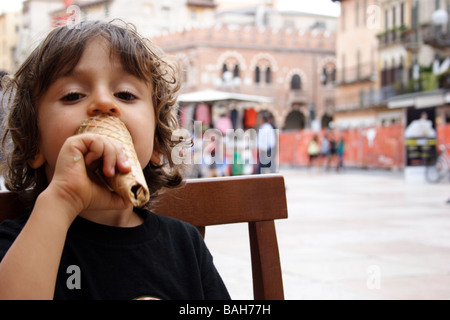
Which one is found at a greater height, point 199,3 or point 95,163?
point 199,3

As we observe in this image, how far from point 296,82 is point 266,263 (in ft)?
162

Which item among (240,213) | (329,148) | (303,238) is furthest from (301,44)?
(240,213)

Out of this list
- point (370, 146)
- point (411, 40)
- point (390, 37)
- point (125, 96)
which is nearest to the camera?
point (125, 96)

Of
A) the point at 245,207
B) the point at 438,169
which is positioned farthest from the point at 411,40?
the point at 245,207

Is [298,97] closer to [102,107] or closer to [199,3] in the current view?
[199,3]

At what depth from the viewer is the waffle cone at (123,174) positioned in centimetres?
112

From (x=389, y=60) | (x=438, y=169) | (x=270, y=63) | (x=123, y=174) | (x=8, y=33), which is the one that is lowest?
(x=438, y=169)

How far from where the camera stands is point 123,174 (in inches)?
45.5

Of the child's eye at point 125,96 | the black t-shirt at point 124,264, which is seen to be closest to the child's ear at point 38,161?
the black t-shirt at point 124,264

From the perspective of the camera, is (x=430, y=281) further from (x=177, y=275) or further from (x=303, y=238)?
(x=177, y=275)

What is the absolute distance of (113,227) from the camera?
140 cm

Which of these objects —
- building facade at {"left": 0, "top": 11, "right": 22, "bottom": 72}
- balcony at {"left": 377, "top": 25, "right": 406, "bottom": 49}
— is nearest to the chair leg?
balcony at {"left": 377, "top": 25, "right": 406, "bottom": 49}

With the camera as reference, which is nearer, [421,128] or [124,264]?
[124,264]

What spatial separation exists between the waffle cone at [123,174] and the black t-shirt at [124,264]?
0.21m
